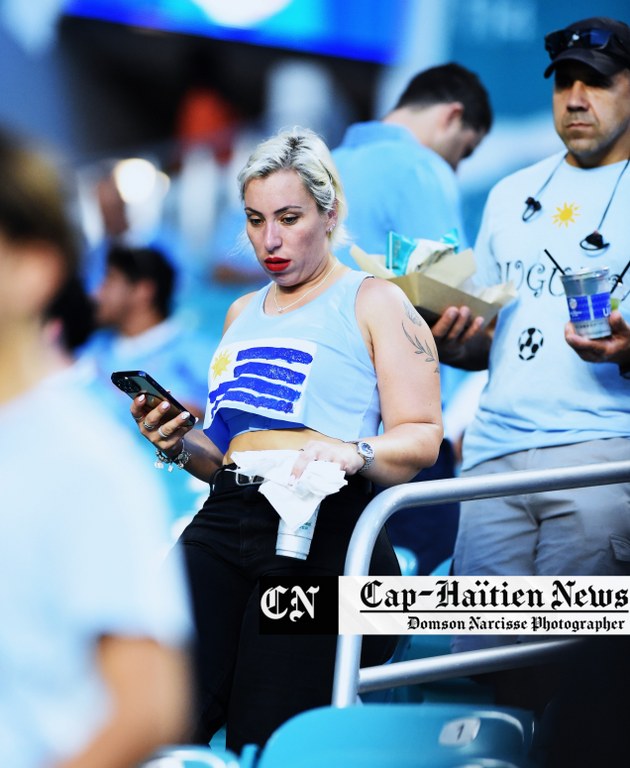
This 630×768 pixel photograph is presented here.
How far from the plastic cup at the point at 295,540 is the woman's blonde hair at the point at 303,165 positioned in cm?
69

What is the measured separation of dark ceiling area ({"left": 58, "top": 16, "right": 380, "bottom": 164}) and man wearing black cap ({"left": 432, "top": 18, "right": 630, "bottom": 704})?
1623mm

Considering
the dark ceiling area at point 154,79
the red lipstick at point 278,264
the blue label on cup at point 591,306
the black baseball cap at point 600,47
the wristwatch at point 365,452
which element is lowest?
the wristwatch at point 365,452

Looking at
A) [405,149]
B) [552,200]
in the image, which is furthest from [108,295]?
[552,200]

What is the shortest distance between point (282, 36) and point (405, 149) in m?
1.19

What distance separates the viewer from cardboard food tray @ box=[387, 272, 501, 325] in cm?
273

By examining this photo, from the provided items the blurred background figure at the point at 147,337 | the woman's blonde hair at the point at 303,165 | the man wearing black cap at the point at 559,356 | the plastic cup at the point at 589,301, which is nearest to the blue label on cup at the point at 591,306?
the plastic cup at the point at 589,301

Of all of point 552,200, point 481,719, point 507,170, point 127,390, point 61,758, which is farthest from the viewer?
point 507,170

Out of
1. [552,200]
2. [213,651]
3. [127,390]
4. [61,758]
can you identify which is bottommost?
[213,651]

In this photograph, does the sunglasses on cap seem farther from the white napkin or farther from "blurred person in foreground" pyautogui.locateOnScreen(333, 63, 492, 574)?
the white napkin

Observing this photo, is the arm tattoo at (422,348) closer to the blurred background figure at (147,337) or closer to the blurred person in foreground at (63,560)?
the blurred person in foreground at (63,560)

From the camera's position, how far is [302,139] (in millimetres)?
2527

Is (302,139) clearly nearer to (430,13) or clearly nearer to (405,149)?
(405,149)

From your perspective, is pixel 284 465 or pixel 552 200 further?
pixel 552 200

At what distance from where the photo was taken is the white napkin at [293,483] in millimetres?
2082
